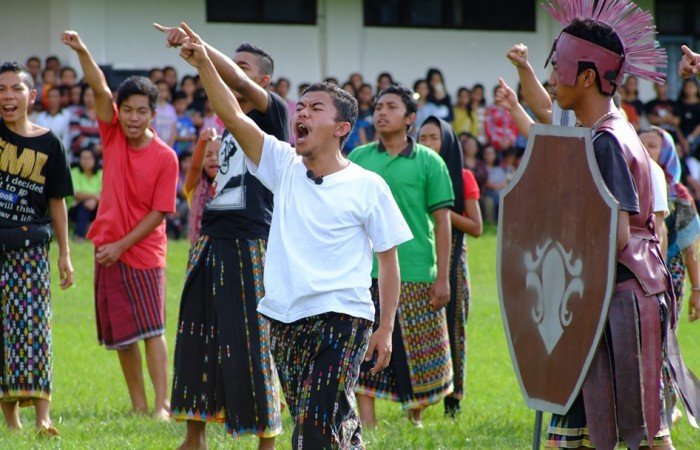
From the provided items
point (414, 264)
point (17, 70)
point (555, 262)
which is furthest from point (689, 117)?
point (555, 262)

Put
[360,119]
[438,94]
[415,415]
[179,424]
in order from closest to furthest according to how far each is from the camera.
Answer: [179,424], [415,415], [360,119], [438,94]

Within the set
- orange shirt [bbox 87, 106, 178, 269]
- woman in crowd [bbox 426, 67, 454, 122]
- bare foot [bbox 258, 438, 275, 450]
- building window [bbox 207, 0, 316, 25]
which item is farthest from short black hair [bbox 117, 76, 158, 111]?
building window [bbox 207, 0, 316, 25]

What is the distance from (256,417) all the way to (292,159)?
173cm

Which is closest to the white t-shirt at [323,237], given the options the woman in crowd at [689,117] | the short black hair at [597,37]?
the short black hair at [597,37]

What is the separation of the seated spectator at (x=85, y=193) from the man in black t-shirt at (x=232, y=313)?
11.2 metres

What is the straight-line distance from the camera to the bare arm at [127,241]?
8.59 m

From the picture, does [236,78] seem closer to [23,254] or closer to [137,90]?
[23,254]

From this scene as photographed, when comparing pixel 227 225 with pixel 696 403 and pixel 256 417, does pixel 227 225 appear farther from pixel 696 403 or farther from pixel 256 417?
pixel 696 403

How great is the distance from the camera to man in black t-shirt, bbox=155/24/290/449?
7.09 meters

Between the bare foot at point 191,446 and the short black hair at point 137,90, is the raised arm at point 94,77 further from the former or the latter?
the bare foot at point 191,446

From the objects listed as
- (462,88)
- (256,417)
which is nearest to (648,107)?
(462,88)

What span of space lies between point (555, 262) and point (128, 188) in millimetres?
4210

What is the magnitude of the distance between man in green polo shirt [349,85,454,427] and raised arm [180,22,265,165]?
9.43 feet

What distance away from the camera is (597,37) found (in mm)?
5367
